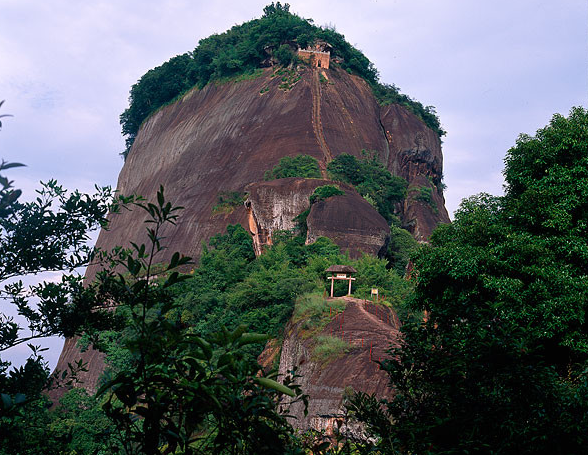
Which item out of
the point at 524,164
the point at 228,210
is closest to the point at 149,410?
the point at 524,164

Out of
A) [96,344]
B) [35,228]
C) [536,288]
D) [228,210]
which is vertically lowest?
[96,344]

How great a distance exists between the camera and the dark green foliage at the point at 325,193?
965 inches

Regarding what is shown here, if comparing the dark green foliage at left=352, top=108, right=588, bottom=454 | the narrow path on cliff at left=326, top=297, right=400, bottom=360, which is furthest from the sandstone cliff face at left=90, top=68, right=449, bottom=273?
the dark green foliage at left=352, top=108, right=588, bottom=454

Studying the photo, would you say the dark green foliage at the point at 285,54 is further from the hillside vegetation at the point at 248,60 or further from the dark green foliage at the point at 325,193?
the dark green foliage at the point at 325,193

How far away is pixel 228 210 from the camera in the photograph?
31.0 m

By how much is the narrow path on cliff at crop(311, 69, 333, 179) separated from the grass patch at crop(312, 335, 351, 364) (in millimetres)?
16069

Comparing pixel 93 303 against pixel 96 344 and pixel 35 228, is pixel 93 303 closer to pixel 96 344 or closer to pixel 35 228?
pixel 96 344

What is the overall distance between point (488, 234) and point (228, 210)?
68.8 ft

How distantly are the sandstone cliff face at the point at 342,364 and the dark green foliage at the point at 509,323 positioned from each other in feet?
4.80

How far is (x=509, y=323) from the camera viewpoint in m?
5.20

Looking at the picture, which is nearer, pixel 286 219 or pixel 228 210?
pixel 286 219

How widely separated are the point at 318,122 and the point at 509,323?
29.6m

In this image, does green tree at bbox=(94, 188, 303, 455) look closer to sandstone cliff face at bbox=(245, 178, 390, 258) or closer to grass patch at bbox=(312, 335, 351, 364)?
grass patch at bbox=(312, 335, 351, 364)

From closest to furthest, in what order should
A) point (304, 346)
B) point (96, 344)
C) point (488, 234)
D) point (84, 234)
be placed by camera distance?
point (96, 344) → point (84, 234) → point (488, 234) → point (304, 346)
